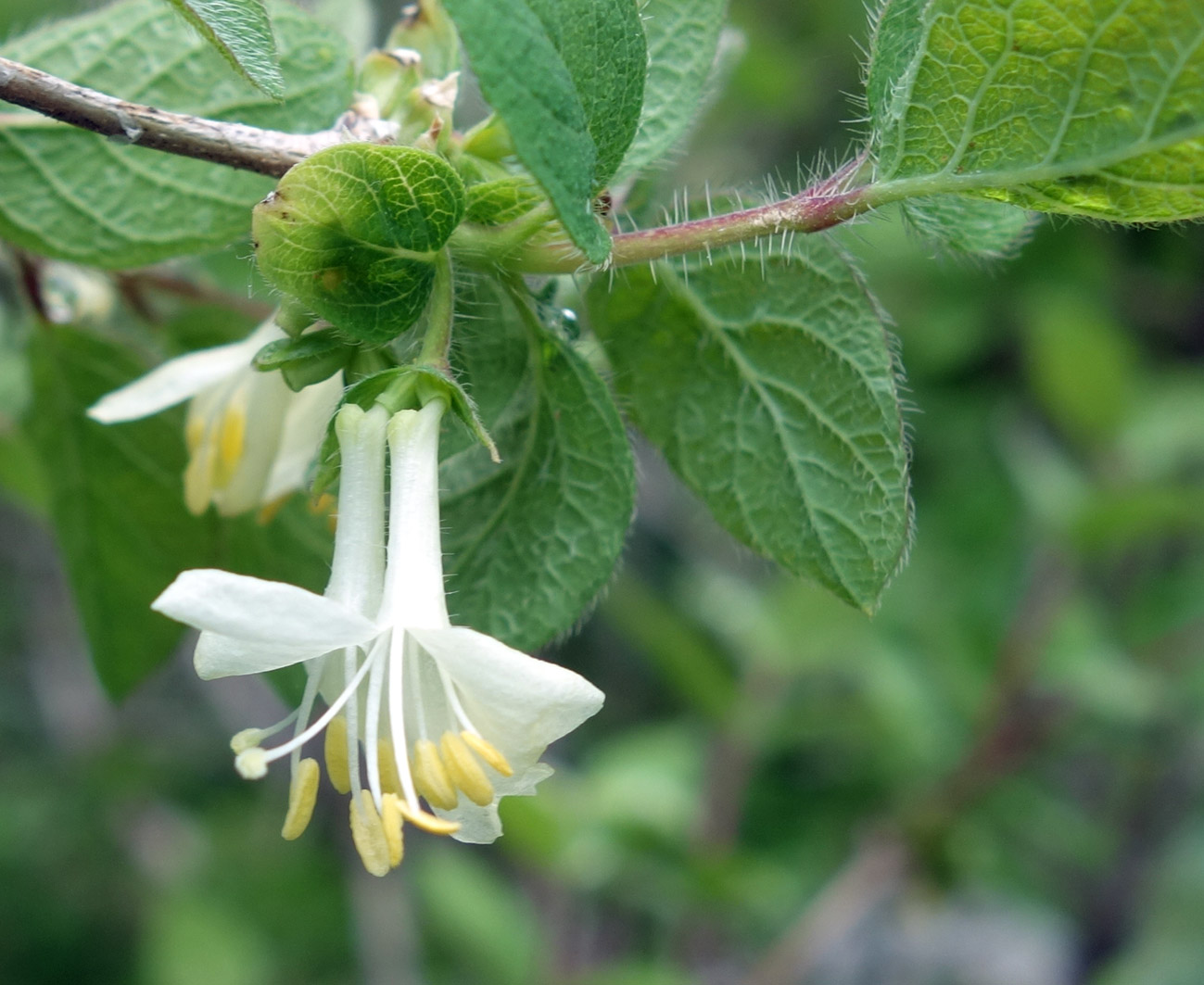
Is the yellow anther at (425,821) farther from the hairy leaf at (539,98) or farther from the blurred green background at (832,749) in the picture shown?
the blurred green background at (832,749)

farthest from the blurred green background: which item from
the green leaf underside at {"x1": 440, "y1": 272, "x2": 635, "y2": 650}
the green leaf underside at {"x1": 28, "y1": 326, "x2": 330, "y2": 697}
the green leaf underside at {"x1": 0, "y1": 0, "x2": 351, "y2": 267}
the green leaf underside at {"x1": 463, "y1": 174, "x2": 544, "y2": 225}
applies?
the green leaf underside at {"x1": 463, "y1": 174, "x2": 544, "y2": 225}

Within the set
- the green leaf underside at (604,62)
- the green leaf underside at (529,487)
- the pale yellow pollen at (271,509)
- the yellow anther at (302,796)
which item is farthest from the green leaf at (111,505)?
the green leaf underside at (604,62)

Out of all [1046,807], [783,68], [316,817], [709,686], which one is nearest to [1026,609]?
[1046,807]

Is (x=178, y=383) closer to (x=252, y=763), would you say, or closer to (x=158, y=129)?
(x=158, y=129)

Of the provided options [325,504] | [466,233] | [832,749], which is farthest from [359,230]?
[832,749]

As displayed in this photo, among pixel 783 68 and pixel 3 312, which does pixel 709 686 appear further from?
pixel 783 68

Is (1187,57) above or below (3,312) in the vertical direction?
above

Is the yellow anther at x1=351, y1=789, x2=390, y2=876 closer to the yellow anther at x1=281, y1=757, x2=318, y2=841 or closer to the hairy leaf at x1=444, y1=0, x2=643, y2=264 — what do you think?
the yellow anther at x1=281, y1=757, x2=318, y2=841
